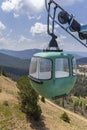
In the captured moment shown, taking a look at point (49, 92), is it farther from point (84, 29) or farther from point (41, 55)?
point (84, 29)

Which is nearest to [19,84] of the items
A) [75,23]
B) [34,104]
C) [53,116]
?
[34,104]

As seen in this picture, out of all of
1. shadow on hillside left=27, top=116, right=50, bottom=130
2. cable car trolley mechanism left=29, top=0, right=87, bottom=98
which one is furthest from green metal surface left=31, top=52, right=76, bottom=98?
shadow on hillside left=27, top=116, right=50, bottom=130

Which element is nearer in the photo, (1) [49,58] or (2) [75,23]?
(1) [49,58]

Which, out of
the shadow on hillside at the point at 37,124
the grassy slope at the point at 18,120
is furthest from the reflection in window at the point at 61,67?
the shadow on hillside at the point at 37,124

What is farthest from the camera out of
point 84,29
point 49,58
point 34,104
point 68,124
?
point 68,124

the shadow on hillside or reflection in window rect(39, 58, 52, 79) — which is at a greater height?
reflection in window rect(39, 58, 52, 79)

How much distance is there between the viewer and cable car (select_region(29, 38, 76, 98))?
11.1 metres

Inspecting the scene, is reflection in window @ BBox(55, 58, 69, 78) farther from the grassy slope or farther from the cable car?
the grassy slope

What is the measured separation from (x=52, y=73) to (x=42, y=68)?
0.49m

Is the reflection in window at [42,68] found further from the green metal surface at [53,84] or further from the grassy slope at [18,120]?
the grassy slope at [18,120]

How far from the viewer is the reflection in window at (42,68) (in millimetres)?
11203

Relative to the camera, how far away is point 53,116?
6969cm

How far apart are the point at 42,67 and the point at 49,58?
0.65m

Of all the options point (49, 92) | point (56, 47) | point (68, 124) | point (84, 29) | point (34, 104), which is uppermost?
point (84, 29)
